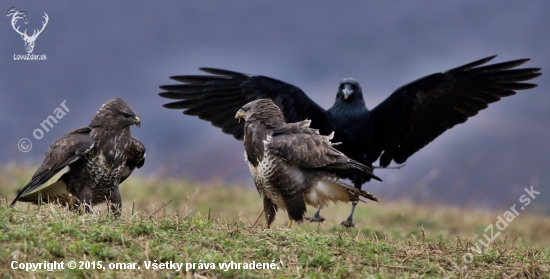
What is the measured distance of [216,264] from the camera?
14.5 feet

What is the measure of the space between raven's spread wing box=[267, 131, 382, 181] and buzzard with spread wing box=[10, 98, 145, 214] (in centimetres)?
140

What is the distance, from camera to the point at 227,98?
8688 millimetres

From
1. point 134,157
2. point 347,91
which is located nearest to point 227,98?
point 347,91

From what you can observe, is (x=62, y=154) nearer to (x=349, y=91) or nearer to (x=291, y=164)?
(x=291, y=164)

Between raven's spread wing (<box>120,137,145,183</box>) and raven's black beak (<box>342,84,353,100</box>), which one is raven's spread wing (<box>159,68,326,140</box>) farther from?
raven's spread wing (<box>120,137,145,183</box>)

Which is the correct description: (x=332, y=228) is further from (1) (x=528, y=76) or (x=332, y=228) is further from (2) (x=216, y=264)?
(2) (x=216, y=264)

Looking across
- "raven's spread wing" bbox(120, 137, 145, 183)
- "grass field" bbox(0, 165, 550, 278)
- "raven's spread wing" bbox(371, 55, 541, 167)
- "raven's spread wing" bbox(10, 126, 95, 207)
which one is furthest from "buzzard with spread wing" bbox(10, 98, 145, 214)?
"raven's spread wing" bbox(371, 55, 541, 167)

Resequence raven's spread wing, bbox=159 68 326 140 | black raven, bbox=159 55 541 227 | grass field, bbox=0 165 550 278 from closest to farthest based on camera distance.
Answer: grass field, bbox=0 165 550 278 → black raven, bbox=159 55 541 227 → raven's spread wing, bbox=159 68 326 140

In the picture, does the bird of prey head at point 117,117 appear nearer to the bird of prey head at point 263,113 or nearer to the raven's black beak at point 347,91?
the bird of prey head at point 263,113

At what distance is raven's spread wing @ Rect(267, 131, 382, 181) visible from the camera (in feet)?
20.4

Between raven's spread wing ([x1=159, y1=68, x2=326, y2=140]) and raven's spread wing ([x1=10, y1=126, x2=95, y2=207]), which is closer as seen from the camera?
raven's spread wing ([x1=10, y1=126, x2=95, y2=207])

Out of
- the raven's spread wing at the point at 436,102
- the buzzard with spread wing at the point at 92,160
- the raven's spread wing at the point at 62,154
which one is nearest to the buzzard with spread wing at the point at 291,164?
the buzzard with spread wing at the point at 92,160

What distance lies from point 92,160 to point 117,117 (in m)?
0.49

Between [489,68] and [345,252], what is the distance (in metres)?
4.08
